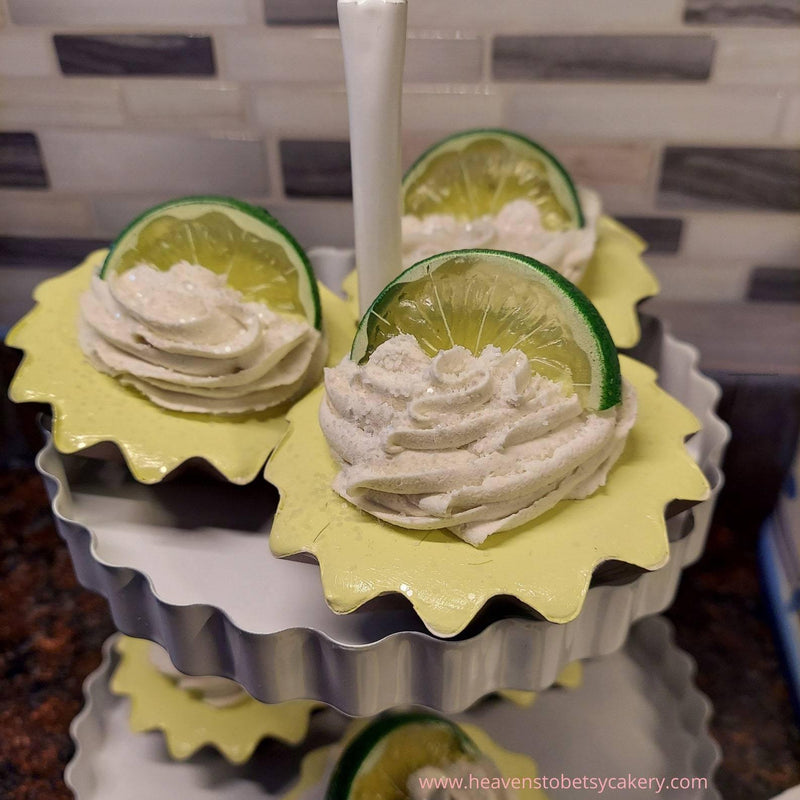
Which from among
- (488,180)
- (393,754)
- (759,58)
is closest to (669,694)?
(393,754)

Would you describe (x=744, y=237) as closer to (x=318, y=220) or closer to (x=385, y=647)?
(x=318, y=220)

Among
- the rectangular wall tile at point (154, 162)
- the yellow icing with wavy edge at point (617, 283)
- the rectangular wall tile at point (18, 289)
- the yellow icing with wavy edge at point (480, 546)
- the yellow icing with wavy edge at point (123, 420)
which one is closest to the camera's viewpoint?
the yellow icing with wavy edge at point (480, 546)

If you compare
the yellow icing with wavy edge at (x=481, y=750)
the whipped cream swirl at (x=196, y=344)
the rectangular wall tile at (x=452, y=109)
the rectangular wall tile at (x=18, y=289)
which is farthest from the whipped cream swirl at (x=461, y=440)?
the rectangular wall tile at (x=18, y=289)

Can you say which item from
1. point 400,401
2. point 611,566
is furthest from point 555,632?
point 400,401

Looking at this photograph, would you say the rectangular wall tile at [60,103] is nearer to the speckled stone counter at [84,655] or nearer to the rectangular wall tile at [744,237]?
the speckled stone counter at [84,655]

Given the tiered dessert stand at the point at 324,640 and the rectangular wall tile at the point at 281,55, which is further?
the rectangular wall tile at the point at 281,55

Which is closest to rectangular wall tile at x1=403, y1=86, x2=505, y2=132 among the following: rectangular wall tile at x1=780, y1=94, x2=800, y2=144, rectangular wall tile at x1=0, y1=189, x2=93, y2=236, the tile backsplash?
the tile backsplash

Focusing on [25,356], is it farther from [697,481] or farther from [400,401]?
[697,481]
